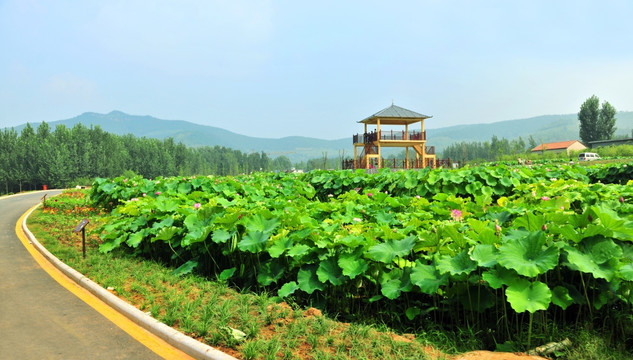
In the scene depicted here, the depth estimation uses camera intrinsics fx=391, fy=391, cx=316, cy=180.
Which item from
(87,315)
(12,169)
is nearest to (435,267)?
(87,315)

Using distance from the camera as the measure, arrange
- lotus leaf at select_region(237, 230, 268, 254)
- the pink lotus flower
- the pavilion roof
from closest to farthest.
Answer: lotus leaf at select_region(237, 230, 268, 254) → the pink lotus flower → the pavilion roof

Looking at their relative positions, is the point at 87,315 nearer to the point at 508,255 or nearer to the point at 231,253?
the point at 231,253

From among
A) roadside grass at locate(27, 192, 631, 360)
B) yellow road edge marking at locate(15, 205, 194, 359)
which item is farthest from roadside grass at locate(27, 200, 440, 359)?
yellow road edge marking at locate(15, 205, 194, 359)

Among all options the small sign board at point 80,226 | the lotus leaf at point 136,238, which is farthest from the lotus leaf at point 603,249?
the small sign board at point 80,226

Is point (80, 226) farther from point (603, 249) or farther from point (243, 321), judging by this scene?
point (603, 249)

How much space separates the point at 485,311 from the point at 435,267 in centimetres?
83

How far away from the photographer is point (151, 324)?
4.79 metres

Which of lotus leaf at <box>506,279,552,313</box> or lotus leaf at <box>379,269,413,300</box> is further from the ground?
lotus leaf at <box>506,279,552,313</box>

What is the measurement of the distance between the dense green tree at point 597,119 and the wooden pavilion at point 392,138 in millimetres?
66655

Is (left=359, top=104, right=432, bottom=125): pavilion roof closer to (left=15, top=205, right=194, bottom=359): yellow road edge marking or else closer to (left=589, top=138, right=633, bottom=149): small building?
Answer: (left=15, top=205, right=194, bottom=359): yellow road edge marking

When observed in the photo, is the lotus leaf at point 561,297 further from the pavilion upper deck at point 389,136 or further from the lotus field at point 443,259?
the pavilion upper deck at point 389,136

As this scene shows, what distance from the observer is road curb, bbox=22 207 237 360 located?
401 cm

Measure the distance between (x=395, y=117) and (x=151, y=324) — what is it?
34605 mm

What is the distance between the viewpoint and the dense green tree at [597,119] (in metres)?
84.5
